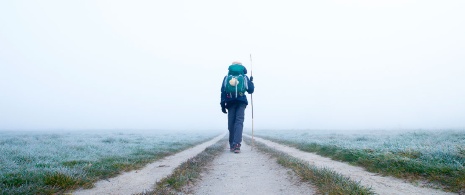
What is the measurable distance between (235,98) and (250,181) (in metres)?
5.68

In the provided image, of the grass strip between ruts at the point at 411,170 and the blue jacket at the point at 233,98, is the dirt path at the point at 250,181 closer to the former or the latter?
the grass strip between ruts at the point at 411,170

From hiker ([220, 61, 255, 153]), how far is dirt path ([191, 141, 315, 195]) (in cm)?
366

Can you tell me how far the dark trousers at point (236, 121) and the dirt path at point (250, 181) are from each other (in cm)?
353

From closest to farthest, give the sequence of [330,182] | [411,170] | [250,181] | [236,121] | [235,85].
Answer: [330,182], [250,181], [411,170], [235,85], [236,121]

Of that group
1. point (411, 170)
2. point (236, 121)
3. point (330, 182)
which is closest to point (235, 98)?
point (236, 121)

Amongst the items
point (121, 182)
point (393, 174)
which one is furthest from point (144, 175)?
point (393, 174)

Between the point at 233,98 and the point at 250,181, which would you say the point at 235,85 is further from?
the point at 250,181

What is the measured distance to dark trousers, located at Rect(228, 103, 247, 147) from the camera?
1091cm

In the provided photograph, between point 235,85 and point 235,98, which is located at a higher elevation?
point 235,85

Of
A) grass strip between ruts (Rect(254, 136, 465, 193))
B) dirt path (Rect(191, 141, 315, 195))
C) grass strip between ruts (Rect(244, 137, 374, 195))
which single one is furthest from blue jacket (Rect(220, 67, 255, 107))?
grass strip between ruts (Rect(244, 137, 374, 195))

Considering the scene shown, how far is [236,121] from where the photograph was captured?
11.1 metres

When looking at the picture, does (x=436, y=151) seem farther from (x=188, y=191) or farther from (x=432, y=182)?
(x=188, y=191)

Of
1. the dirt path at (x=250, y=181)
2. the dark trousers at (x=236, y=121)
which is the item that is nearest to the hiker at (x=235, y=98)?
the dark trousers at (x=236, y=121)

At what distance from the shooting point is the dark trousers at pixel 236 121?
35.8 ft
